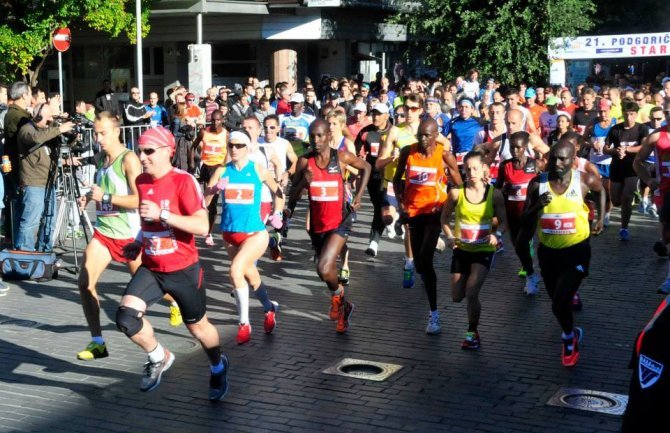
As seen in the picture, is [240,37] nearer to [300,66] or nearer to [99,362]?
[300,66]

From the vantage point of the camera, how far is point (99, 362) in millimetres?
8508

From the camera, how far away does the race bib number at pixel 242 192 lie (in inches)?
357

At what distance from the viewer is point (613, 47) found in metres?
25.0

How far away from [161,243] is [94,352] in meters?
1.67

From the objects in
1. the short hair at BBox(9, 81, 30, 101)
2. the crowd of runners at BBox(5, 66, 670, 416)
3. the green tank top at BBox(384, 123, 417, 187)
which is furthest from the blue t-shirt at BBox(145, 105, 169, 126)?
the green tank top at BBox(384, 123, 417, 187)

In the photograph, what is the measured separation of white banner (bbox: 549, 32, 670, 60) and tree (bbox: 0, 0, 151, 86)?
40.3 feet

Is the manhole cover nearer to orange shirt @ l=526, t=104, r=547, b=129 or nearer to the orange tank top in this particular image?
the orange tank top

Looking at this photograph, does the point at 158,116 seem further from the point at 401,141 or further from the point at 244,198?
the point at 244,198

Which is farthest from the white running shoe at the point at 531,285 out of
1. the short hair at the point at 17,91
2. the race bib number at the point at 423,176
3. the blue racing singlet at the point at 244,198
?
the short hair at the point at 17,91

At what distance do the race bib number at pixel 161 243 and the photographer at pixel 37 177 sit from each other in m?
5.19

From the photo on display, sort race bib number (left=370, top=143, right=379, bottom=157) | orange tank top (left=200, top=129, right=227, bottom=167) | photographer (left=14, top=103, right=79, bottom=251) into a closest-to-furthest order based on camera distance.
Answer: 1. photographer (left=14, top=103, right=79, bottom=251)
2. race bib number (left=370, top=143, right=379, bottom=157)
3. orange tank top (left=200, top=129, right=227, bottom=167)

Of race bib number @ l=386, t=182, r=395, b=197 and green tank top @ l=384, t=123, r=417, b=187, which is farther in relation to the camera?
race bib number @ l=386, t=182, r=395, b=197

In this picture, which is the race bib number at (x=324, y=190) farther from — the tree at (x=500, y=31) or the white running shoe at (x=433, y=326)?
the tree at (x=500, y=31)

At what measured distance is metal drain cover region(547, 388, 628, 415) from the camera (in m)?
7.20
